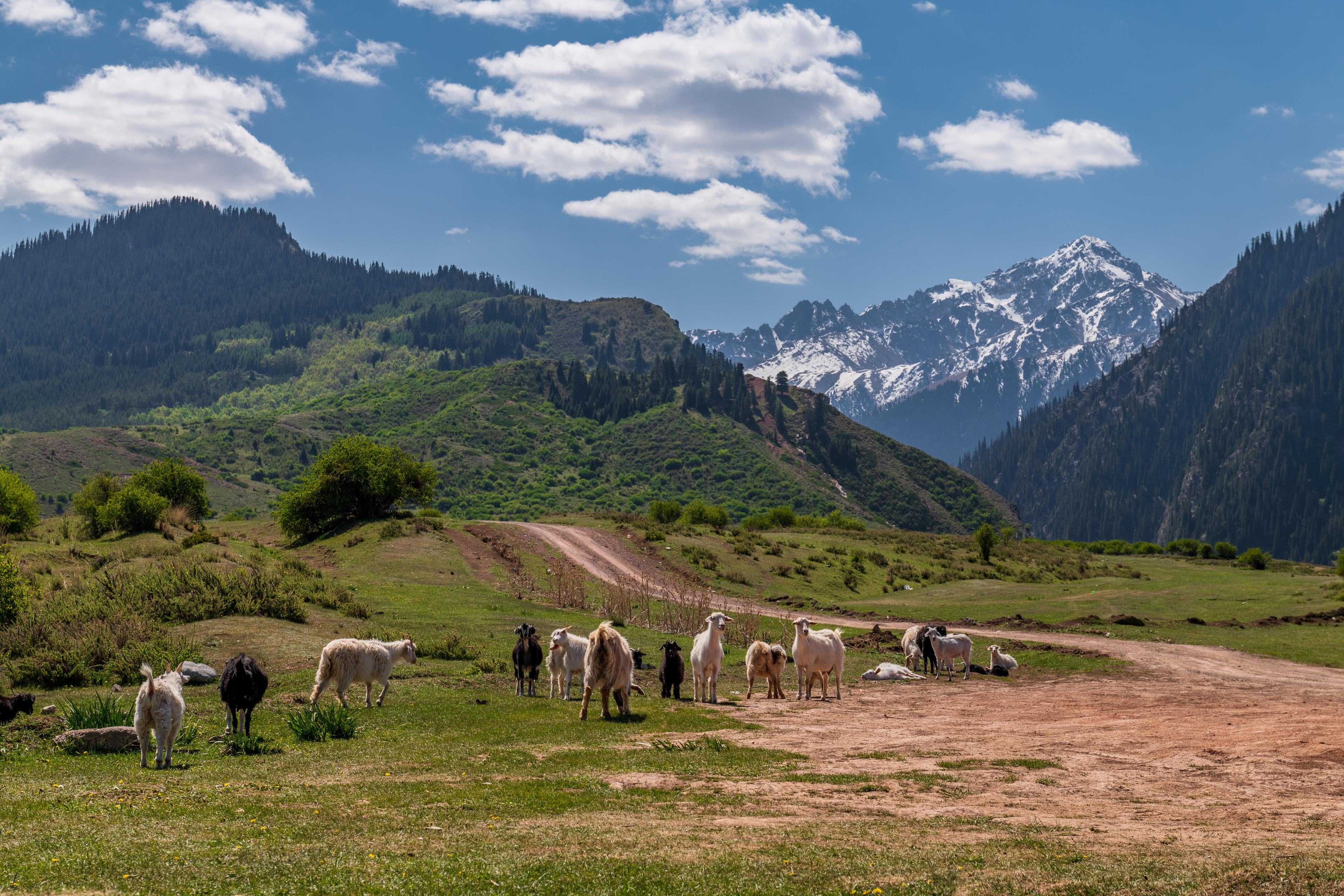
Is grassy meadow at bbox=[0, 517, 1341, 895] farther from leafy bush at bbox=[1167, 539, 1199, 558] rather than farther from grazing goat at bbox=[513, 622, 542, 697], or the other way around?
leafy bush at bbox=[1167, 539, 1199, 558]

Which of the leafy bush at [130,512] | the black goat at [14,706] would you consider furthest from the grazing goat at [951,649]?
the leafy bush at [130,512]

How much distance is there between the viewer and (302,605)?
111 ft

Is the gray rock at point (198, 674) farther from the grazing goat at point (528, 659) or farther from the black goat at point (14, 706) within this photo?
the grazing goat at point (528, 659)

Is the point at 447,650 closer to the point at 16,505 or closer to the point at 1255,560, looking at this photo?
the point at 16,505

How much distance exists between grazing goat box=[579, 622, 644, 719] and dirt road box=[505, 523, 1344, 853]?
2930 millimetres

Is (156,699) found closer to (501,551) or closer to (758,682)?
(758,682)

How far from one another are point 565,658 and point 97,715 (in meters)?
10.9

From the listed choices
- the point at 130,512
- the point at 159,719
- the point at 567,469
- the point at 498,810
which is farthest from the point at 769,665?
the point at 567,469

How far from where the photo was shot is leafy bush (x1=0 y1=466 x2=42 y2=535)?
222 feet

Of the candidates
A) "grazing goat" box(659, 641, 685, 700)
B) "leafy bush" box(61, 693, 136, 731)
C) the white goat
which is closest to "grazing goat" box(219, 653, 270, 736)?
"leafy bush" box(61, 693, 136, 731)

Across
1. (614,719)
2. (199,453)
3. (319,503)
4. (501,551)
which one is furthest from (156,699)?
(199,453)

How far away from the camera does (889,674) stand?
31.8m

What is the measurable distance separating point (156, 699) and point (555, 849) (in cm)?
793

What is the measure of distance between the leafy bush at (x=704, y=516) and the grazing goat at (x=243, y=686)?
75086mm
